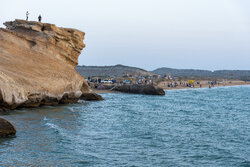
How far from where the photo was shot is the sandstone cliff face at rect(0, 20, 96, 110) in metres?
30.7

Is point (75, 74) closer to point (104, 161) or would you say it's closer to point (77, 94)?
point (77, 94)

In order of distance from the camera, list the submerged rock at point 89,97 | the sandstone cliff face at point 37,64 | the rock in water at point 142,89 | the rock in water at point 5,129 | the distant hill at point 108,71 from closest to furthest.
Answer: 1. the rock in water at point 5,129
2. the sandstone cliff face at point 37,64
3. the submerged rock at point 89,97
4. the rock in water at point 142,89
5. the distant hill at point 108,71

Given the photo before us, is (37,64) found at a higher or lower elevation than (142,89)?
higher

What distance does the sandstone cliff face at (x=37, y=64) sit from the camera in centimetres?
3066

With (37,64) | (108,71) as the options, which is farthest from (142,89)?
(108,71)

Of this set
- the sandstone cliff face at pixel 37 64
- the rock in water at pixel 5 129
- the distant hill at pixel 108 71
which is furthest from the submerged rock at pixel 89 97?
the distant hill at pixel 108 71

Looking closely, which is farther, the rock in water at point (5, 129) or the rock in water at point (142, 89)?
the rock in water at point (142, 89)

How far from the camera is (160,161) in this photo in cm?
1658

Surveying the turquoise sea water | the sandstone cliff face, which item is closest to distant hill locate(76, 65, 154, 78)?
the sandstone cliff face

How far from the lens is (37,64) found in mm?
38188

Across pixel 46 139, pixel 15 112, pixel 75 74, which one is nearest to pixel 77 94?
pixel 75 74

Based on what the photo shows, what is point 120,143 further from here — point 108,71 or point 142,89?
point 108,71

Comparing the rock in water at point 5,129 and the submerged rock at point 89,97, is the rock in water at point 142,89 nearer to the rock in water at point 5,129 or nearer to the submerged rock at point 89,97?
the submerged rock at point 89,97

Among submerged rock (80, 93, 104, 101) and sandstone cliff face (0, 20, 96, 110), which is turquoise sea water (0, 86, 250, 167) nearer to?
sandstone cliff face (0, 20, 96, 110)
